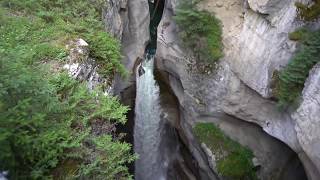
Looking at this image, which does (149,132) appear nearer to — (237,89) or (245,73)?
(237,89)

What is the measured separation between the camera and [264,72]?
1045cm

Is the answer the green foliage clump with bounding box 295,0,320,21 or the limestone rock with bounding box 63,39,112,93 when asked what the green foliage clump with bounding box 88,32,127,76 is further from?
the green foliage clump with bounding box 295,0,320,21

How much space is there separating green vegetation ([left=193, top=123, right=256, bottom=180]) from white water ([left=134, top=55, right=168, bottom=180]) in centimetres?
297

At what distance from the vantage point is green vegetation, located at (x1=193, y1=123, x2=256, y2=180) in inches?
452

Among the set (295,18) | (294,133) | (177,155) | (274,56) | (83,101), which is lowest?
(177,155)

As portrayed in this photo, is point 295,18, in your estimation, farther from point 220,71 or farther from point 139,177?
point 139,177

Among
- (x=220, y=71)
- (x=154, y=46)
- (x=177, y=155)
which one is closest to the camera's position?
(x=220, y=71)

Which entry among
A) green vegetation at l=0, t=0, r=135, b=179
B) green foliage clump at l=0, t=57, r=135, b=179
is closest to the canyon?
green vegetation at l=0, t=0, r=135, b=179

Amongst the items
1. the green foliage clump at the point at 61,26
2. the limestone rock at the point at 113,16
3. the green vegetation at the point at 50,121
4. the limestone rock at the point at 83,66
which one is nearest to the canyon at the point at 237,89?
the limestone rock at the point at 113,16

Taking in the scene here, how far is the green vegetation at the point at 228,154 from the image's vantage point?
1148 cm

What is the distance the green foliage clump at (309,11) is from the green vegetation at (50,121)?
5591 mm

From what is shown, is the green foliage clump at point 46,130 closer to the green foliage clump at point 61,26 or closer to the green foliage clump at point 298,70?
the green foliage clump at point 61,26

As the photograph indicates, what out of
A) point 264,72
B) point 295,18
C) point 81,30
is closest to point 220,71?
point 264,72

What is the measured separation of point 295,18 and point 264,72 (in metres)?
1.59
